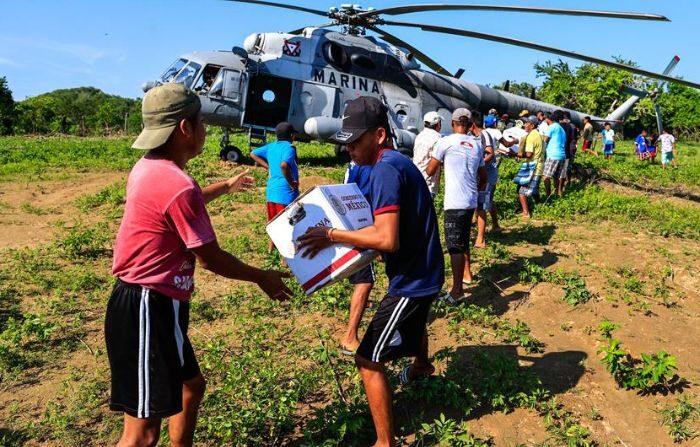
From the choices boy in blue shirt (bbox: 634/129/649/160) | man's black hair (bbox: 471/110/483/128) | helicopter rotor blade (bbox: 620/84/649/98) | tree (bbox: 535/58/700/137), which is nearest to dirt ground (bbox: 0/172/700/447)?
man's black hair (bbox: 471/110/483/128)

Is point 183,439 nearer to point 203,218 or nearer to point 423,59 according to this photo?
point 203,218

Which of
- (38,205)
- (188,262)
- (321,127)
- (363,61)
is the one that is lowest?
(38,205)

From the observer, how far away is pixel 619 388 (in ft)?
12.1

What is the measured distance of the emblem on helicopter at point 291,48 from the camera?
1216 centimetres

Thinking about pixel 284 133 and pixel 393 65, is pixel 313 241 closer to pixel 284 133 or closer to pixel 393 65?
pixel 284 133

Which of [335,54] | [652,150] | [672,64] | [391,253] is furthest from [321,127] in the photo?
[672,64]

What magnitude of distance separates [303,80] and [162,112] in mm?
10624

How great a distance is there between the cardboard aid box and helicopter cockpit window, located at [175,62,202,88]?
998cm

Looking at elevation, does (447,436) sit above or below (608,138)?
below

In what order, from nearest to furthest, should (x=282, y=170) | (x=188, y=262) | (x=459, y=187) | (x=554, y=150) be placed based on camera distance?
(x=188, y=262)
(x=459, y=187)
(x=282, y=170)
(x=554, y=150)

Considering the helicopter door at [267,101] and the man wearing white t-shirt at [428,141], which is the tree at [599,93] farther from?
the man wearing white t-shirt at [428,141]

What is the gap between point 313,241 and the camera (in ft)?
8.75

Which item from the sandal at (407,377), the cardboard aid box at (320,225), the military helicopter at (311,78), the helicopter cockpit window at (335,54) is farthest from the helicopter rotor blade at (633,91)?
the cardboard aid box at (320,225)

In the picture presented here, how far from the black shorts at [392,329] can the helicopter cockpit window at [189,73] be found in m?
10.2
